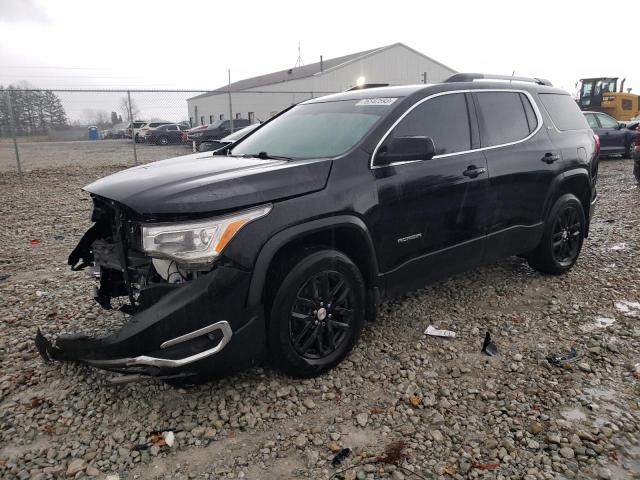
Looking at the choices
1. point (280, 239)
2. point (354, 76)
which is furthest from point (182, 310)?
point (354, 76)

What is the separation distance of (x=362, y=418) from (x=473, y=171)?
2.10 m

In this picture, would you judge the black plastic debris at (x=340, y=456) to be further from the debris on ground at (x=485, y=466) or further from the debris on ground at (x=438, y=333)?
the debris on ground at (x=438, y=333)

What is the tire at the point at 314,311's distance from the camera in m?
2.86

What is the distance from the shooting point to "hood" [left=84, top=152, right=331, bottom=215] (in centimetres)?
257

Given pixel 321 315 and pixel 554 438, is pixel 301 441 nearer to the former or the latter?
pixel 321 315

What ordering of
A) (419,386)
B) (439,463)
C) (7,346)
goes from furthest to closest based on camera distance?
1. (7,346)
2. (419,386)
3. (439,463)

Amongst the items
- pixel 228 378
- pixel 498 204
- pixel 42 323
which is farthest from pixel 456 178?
pixel 42 323

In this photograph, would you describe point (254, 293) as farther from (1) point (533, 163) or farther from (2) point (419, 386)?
(1) point (533, 163)

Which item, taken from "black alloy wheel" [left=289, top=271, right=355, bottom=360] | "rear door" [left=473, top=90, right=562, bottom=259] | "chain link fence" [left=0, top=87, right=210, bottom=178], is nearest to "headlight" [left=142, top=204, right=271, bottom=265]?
"black alloy wheel" [left=289, top=271, right=355, bottom=360]

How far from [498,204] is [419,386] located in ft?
5.85

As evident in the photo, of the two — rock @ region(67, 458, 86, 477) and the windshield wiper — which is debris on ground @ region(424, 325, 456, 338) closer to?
the windshield wiper

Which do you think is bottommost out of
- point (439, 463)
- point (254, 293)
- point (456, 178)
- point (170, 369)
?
point (439, 463)

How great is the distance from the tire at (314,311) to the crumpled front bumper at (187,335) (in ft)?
0.68

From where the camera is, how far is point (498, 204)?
4.06 m
